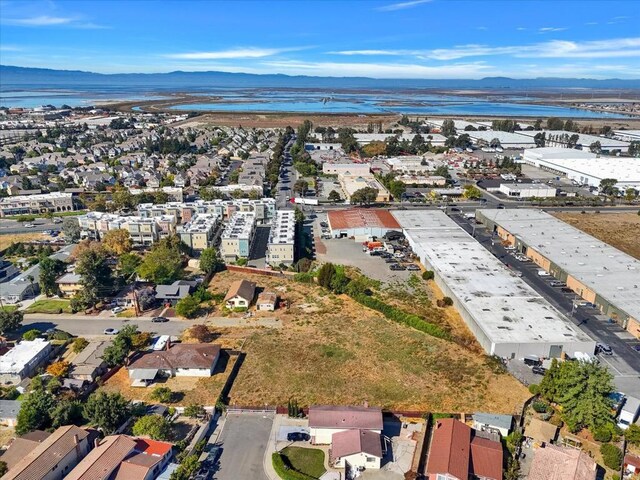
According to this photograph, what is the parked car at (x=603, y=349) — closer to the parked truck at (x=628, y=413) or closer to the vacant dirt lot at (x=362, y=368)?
the parked truck at (x=628, y=413)

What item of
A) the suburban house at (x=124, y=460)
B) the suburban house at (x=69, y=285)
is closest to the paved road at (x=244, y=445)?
the suburban house at (x=124, y=460)

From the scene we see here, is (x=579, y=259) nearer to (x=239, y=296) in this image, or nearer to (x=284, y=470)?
(x=239, y=296)

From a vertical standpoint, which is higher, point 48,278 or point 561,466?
point 48,278

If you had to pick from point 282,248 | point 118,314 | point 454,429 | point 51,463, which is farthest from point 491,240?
point 51,463

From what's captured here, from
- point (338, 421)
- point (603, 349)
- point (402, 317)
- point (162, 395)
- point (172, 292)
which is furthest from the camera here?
point (172, 292)

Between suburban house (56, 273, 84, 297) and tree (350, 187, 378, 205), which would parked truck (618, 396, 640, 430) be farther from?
tree (350, 187, 378, 205)

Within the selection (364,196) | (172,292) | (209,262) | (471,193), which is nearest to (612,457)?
(172,292)

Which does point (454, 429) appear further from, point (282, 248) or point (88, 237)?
point (88, 237)
